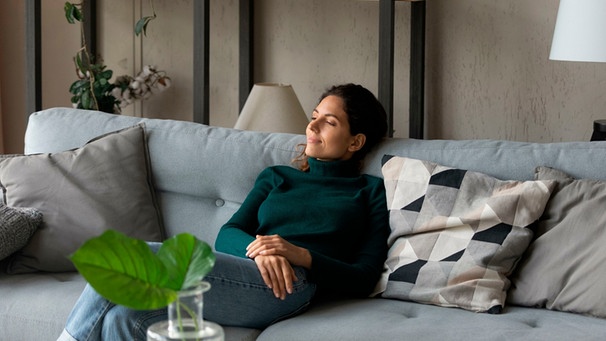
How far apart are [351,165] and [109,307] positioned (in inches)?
31.4

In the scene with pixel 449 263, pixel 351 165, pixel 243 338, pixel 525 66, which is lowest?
Result: pixel 243 338

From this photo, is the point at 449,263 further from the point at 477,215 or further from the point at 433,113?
the point at 433,113

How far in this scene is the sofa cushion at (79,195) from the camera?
253 centimetres

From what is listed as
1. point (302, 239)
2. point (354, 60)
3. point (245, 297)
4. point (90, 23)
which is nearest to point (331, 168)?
point (302, 239)

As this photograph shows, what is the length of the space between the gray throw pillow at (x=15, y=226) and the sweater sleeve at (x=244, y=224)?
49 centimetres

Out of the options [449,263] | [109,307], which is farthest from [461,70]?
[109,307]

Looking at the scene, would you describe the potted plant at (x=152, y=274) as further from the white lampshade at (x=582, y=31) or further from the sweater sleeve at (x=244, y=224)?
the white lampshade at (x=582, y=31)

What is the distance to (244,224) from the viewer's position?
2.43m

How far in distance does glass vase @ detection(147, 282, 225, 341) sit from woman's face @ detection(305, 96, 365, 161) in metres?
1.26

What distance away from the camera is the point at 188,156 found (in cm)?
266

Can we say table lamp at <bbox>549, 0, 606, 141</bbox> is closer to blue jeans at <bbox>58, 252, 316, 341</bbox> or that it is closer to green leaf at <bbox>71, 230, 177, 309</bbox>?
blue jeans at <bbox>58, 252, 316, 341</bbox>

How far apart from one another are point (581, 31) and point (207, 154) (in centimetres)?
119

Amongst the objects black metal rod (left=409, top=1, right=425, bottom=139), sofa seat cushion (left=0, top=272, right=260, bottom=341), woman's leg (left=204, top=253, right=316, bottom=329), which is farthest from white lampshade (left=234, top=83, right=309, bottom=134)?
woman's leg (left=204, top=253, right=316, bottom=329)

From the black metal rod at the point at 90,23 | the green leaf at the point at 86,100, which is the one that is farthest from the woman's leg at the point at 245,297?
the black metal rod at the point at 90,23
